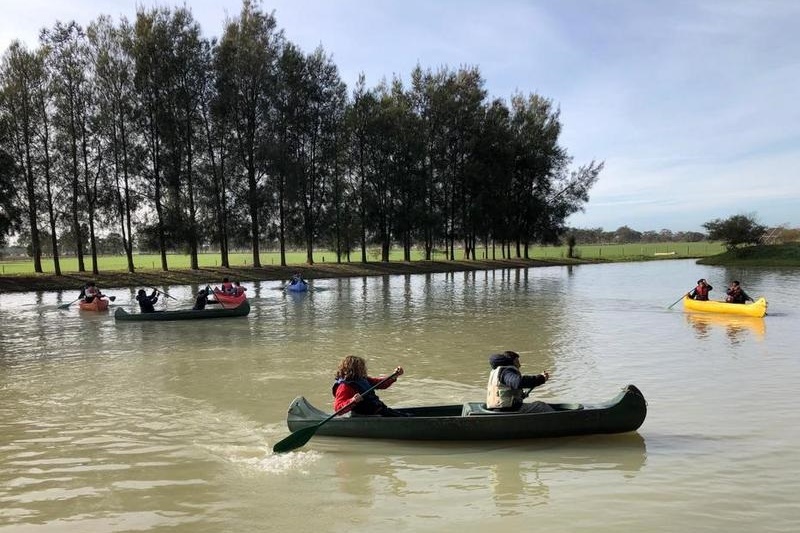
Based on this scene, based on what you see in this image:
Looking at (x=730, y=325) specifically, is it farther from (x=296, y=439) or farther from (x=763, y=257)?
(x=763, y=257)

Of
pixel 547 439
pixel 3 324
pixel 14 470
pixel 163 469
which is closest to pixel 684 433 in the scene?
pixel 547 439

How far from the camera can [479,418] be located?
8711 mm

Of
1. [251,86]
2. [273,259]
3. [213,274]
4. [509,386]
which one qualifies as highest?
[251,86]

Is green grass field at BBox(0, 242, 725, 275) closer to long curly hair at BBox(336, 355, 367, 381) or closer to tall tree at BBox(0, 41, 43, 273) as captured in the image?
tall tree at BBox(0, 41, 43, 273)

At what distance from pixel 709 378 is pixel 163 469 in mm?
10945

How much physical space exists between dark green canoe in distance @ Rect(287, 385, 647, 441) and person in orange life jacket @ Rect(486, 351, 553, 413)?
0.63ft

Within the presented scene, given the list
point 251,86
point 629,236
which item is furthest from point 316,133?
point 629,236

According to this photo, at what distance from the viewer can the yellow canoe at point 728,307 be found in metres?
22.0

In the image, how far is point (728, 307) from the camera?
2327 cm

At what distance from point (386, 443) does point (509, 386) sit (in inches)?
80.6

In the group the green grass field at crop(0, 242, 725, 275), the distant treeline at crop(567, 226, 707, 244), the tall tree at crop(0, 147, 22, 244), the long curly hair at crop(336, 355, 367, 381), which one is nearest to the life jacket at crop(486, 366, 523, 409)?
the long curly hair at crop(336, 355, 367, 381)

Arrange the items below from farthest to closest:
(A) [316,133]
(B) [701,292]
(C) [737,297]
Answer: (A) [316,133] < (B) [701,292] < (C) [737,297]

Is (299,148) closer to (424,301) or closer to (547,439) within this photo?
(424,301)

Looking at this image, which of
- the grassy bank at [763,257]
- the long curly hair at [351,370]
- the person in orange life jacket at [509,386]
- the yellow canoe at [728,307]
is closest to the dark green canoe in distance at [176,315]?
the long curly hair at [351,370]
